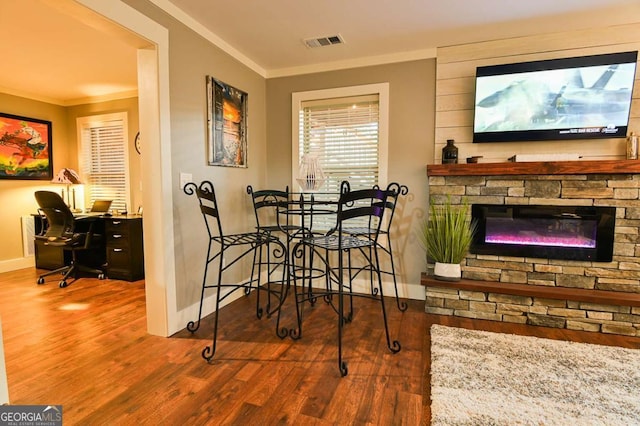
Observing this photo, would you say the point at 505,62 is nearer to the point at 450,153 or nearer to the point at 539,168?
the point at 450,153

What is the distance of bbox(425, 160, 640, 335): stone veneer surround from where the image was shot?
8.25 feet

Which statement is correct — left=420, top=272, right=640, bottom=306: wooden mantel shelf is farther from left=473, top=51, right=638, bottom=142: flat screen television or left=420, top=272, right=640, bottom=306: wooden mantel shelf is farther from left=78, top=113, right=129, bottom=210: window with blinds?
left=78, top=113, right=129, bottom=210: window with blinds

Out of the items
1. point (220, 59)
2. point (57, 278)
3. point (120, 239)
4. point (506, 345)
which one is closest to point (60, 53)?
point (220, 59)

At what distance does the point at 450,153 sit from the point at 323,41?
1.52 m

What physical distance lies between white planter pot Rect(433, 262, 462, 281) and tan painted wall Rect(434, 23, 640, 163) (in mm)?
1012

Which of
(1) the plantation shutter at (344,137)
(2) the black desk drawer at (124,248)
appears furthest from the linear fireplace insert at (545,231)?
(2) the black desk drawer at (124,248)

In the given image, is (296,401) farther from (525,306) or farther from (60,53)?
(60,53)

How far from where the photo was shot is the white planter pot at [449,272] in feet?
9.33

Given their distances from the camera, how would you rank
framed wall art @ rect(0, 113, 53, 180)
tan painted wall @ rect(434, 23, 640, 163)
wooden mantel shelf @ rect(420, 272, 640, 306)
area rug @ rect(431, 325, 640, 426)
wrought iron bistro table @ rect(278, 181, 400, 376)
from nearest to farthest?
area rug @ rect(431, 325, 640, 426) < wrought iron bistro table @ rect(278, 181, 400, 376) < wooden mantel shelf @ rect(420, 272, 640, 306) < tan painted wall @ rect(434, 23, 640, 163) < framed wall art @ rect(0, 113, 53, 180)

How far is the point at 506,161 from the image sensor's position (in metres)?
2.96

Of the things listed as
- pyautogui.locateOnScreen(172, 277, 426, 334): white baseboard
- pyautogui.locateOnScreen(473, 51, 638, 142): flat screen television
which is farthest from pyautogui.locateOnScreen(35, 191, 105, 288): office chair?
pyautogui.locateOnScreen(473, 51, 638, 142): flat screen television

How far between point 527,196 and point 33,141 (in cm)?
621

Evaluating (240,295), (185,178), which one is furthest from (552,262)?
(185,178)

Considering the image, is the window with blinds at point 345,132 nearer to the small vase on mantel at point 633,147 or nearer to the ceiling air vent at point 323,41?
the ceiling air vent at point 323,41
